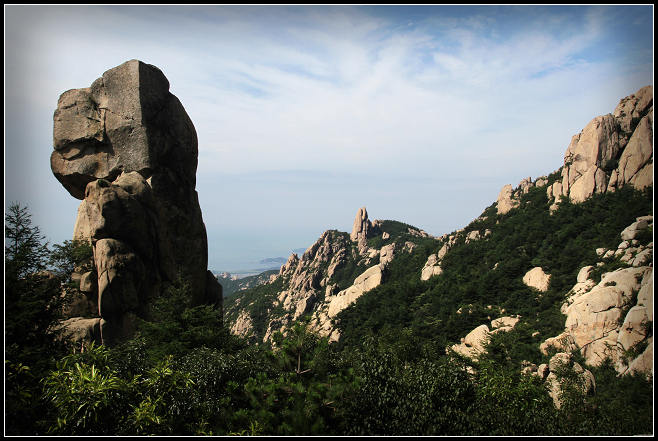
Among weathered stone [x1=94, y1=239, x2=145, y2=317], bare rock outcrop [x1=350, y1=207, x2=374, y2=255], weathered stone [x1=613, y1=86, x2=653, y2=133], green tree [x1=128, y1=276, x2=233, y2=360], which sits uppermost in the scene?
weathered stone [x1=613, y1=86, x2=653, y2=133]

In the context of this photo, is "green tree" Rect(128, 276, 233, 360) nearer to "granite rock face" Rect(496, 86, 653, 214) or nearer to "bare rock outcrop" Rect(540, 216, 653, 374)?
"bare rock outcrop" Rect(540, 216, 653, 374)

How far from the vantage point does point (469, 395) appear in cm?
1219

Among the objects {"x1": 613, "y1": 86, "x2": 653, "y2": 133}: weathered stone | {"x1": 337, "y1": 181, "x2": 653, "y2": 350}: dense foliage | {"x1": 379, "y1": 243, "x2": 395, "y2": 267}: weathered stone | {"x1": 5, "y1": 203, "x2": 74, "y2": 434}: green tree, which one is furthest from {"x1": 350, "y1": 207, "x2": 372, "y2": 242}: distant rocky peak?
{"x1": 5, "y1": 203, "x2": 74, "y2": 434}: green tree

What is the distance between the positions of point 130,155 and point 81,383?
17.4 meters

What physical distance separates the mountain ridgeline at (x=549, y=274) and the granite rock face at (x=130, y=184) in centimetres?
610

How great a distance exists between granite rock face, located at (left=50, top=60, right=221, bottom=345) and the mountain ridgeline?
610 cm

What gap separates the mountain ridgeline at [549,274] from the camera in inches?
1077

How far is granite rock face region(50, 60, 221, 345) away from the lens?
17516 mm

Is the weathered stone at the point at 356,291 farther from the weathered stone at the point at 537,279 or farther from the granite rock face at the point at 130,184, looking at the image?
the granite rock face at the point at 130,184

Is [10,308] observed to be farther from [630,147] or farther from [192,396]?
[630,147]

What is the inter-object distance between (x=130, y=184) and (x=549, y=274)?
47391mm

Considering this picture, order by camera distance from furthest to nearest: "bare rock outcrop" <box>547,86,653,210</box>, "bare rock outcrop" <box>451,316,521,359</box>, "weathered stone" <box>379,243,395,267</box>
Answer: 1. "weathered stone" <box>379,243,395,267</box>
2. "bare rock outcrop" <box>547,86,653,210</box>
3. "bare rock outcrop" <box>451,316,521,359</box>

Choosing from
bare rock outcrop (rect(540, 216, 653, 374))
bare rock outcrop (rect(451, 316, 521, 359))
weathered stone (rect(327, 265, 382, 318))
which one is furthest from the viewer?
weathered stone (rect(327, 265, 382, 318))

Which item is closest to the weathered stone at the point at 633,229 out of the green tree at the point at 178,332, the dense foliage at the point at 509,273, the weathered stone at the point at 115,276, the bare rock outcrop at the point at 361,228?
the dense foliage at the point at 509,273
